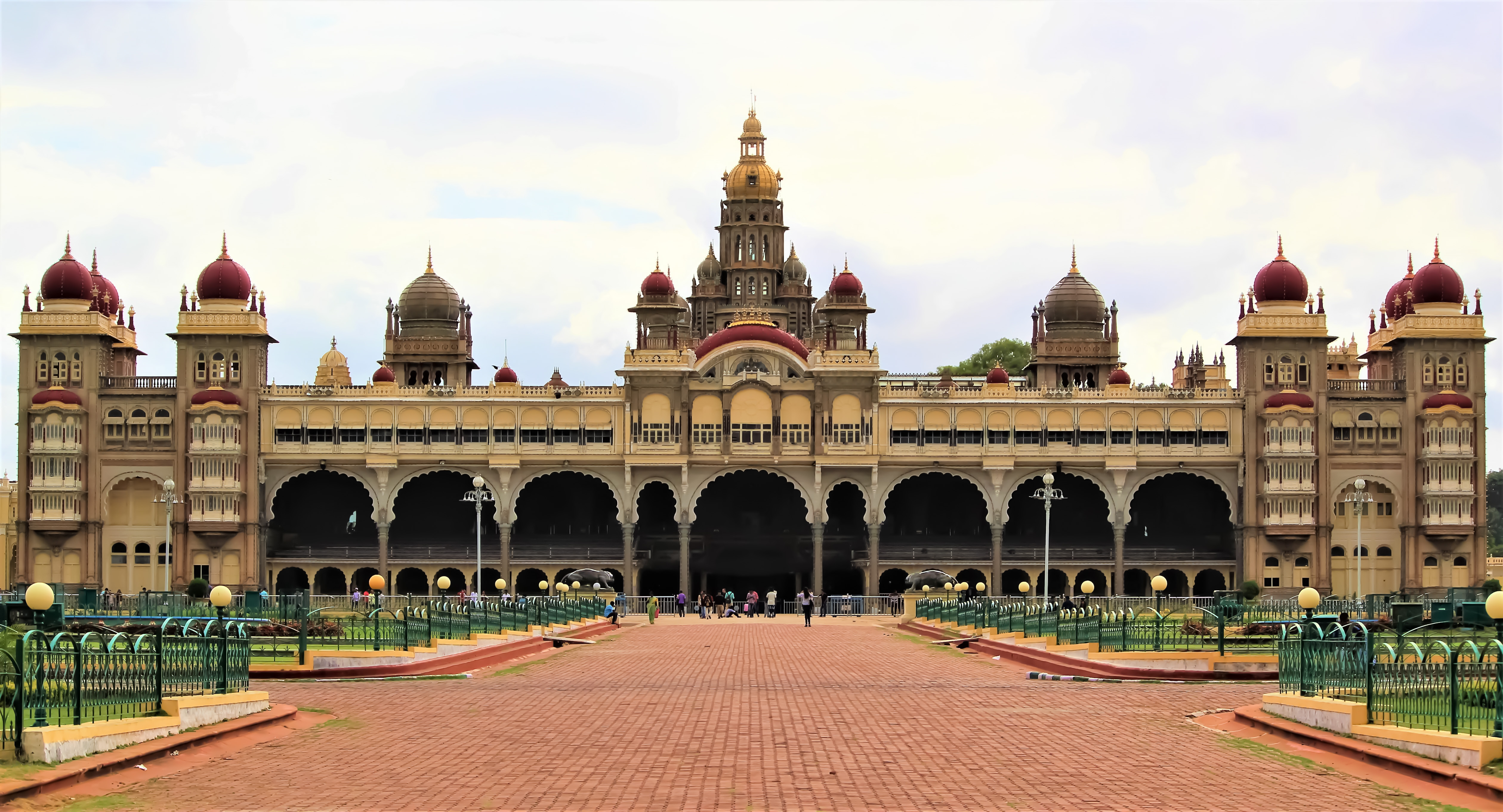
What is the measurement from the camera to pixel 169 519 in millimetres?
69375

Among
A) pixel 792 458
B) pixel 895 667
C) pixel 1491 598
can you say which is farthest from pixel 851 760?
pixel 792 458

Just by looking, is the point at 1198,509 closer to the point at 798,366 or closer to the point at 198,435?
the point at 798,366

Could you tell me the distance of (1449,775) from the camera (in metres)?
16.4

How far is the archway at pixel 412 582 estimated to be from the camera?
87125 mm

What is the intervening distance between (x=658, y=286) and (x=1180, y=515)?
38.2 meters

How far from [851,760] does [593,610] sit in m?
44.3

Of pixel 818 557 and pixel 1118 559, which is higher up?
pixel 818 557

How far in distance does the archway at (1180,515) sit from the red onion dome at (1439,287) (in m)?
14.0

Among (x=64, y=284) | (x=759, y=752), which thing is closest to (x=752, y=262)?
(x=64, y=284)

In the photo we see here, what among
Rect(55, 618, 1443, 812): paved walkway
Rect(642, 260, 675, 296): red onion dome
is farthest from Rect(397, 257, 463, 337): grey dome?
Rect(55, 618, 1443, 812): paved walkway

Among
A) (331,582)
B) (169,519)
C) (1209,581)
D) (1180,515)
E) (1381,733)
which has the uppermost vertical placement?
(169,519)

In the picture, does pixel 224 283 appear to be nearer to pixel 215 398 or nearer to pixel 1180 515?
pixel 215 398

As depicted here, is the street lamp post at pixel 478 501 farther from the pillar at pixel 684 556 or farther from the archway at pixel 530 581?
the pillar at pixel 684 556

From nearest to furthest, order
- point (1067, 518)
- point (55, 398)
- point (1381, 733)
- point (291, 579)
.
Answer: point (1381, 733)
point (55, 398)
point (291, 579)
point (1067, 518)
